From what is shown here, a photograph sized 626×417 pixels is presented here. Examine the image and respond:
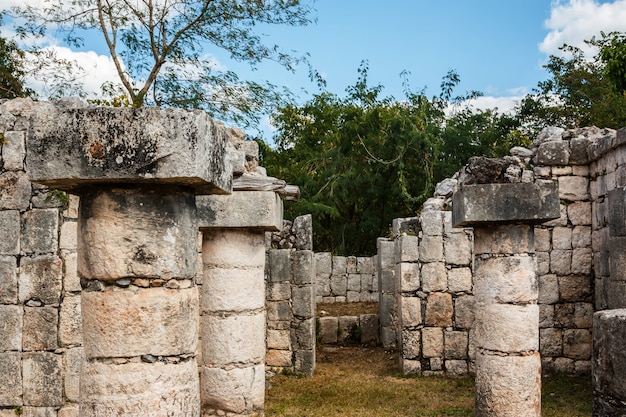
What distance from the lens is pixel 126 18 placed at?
691 inches

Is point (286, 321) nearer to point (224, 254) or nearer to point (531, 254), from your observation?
point (224, 254)

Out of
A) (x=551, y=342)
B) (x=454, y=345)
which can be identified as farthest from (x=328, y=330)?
(x=551, y=342)

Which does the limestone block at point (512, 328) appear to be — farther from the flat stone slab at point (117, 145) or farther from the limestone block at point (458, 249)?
the flat stone slab at point (117, 145)

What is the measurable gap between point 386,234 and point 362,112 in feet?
14.5

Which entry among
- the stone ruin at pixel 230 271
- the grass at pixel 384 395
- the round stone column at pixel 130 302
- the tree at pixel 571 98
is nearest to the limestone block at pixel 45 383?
the stone ruin at pixel 230 271

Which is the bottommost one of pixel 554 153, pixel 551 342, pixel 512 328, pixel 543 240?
pixel 551 342

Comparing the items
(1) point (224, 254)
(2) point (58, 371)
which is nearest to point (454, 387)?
(1) point (224, 254)

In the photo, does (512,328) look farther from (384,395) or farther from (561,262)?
(561,262)

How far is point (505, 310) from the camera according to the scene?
6.84 meters

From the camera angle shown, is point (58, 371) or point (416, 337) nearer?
point (58, 371)

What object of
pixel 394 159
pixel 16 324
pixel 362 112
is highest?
pixel 362 112

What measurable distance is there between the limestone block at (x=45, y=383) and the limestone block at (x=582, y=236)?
777 cm

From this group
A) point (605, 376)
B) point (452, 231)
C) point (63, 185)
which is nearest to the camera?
point (63, 185)

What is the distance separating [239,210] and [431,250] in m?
4.92
